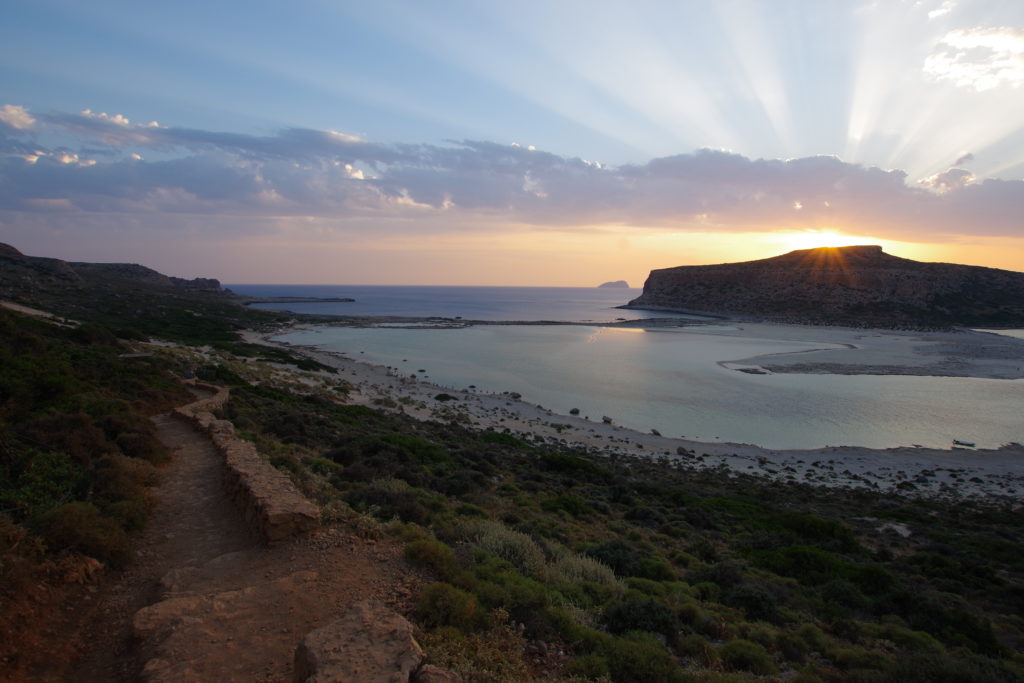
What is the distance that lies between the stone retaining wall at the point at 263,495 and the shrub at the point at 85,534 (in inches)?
53.9

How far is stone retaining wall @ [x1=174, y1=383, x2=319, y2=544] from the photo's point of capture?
607 centimetres

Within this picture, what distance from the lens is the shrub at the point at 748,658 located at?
18.0 feet

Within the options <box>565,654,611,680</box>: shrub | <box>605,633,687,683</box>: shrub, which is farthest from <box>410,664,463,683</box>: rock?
<box>605,633,687,683</box>: shrub

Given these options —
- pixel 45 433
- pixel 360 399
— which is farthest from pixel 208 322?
pixel 45 433

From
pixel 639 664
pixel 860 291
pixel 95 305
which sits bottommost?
pixel 639 664

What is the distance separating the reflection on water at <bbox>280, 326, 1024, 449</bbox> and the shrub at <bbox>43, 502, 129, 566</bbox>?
23888 millimetres

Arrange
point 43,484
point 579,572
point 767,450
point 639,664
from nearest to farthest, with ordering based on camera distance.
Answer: point 639,664, point 43,484, point 579,572, point 767,450

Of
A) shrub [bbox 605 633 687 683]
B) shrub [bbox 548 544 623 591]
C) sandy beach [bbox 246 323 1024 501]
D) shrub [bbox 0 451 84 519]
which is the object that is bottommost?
sandy beach [bbox 246 323 1024 501]

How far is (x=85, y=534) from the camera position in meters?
5.21

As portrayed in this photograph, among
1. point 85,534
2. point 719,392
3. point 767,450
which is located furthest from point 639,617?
point 719,392

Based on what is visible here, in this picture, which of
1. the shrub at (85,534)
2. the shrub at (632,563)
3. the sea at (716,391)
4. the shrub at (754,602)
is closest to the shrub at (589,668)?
the shrub at (632,563)

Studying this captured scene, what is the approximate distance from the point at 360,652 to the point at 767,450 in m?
22.9

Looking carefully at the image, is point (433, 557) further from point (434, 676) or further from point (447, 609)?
point (434, 676)

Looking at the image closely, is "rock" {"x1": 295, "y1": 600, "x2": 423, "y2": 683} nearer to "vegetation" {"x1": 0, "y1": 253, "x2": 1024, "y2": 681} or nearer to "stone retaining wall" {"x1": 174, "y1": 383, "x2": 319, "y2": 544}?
"vegetation" {"x1": 0, "y1": 253, "x2": 1024, "y2": 681}
